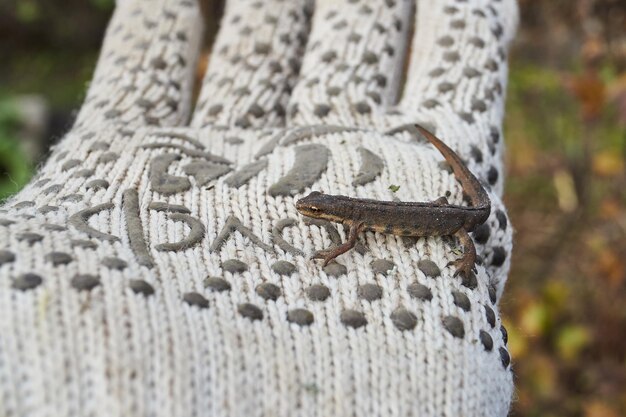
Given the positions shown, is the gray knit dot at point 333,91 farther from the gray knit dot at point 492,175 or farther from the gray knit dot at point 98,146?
the gray knit dot at point 98,146

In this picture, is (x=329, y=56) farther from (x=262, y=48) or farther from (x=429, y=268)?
(x=429, y=268)

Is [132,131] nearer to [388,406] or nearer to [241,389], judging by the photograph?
[241,389]

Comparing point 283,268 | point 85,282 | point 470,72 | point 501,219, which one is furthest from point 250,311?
point 470,72

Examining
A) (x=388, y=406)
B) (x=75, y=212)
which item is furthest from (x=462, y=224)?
(x=75, y=212)

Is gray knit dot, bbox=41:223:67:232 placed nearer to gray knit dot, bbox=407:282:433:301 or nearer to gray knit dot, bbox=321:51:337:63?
gray knit dot, bbox=407:282:433:301

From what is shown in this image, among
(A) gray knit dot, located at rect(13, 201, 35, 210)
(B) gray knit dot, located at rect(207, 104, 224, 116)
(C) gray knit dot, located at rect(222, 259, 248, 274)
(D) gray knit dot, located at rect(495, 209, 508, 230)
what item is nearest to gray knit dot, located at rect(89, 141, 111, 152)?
(A) gray knit dot, located at rect(13, 201, 35, 210)
